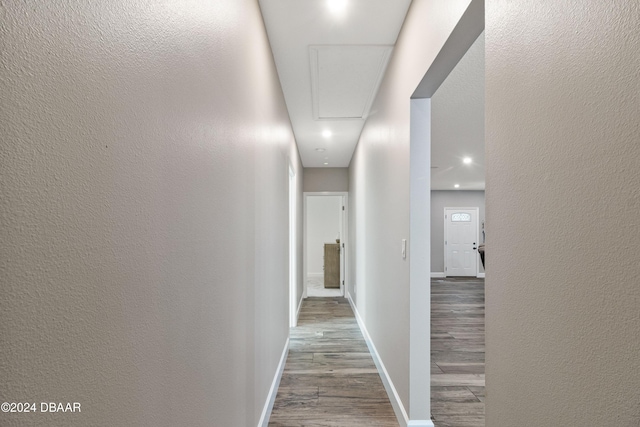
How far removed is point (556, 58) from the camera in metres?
0.81

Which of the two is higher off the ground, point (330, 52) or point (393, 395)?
point (330, 52)

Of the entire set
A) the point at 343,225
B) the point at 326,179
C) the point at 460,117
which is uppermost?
the point at 460,117

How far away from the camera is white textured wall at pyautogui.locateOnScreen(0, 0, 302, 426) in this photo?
442 millimetres

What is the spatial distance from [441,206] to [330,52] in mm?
8567

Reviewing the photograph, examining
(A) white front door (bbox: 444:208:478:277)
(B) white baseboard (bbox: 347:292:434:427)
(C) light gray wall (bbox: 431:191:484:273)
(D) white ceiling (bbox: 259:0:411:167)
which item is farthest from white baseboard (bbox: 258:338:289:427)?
(A) white front door (bbox: 444:208:478:277)

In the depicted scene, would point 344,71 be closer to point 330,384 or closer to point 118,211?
point 330,384

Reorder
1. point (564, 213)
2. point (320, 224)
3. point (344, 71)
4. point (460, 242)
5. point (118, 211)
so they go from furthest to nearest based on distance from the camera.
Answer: point (460, 242) < point (320, 224) < point (344, 71) < point (564, 213) < point (118, 211)

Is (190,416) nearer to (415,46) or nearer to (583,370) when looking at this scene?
(583,370)

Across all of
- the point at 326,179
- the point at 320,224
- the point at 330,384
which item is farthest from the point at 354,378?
the point at 320,224

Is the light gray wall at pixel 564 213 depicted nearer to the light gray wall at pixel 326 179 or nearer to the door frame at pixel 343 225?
the door frame at pixel 343 225

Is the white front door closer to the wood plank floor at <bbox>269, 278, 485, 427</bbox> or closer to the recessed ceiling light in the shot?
the wood plank floor at <bbox>269, 278, 485, 427</bbox>

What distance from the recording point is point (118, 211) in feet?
2.10

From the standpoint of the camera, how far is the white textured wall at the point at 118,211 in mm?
442

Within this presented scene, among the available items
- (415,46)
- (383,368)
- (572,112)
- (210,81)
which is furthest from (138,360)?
(383,368)
